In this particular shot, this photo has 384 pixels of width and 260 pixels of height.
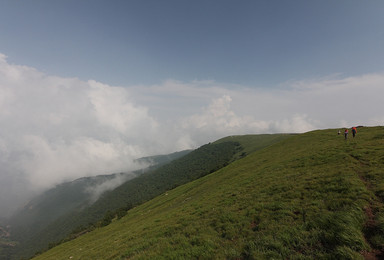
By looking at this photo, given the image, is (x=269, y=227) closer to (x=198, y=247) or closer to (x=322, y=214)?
(x=322, y=214)

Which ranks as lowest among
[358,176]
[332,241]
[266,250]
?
[266,250]

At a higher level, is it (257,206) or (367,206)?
(367,206)

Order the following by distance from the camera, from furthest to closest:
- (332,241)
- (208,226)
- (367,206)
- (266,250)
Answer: (208,226) < (367,206) < (266,250) < (332,241)

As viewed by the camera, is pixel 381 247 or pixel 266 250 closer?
pixel 381 247

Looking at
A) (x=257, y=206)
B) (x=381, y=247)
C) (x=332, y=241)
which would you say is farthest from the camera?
(x=257, y=206)

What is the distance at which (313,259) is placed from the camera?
21.8 ft

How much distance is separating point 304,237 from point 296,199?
4678 millimetres

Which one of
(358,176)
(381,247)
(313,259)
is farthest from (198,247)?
(358,176)

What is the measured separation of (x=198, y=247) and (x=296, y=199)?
27.2 feet

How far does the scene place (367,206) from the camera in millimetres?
9211

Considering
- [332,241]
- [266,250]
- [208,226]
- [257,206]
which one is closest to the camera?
[332,241]

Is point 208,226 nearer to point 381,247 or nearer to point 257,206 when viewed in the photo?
point 257,206

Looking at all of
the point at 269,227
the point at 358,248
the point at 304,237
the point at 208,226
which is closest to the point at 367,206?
the point at 358,248

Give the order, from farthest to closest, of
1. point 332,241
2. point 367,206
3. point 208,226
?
point 208,226, point 367,206, point 332,241
